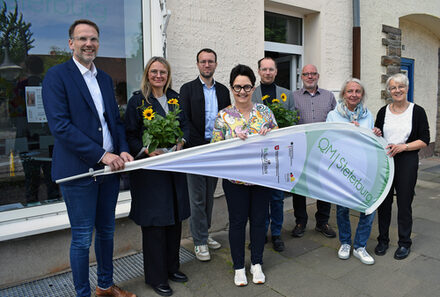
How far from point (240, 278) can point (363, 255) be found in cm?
138

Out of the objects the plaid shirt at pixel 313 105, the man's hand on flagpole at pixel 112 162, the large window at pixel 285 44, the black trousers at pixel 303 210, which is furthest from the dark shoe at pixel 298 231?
the large window at pixel 285 44

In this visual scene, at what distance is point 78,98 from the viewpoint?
260 cm

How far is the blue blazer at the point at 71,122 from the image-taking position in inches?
98.9

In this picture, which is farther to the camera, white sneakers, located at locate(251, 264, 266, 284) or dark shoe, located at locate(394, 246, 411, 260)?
dark shoe, located at locate(394, 246, 411, 260)

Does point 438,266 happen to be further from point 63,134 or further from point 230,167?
point 63,134

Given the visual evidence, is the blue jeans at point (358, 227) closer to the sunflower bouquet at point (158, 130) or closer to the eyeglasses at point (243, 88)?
the eyeglasses at point (243, 88)

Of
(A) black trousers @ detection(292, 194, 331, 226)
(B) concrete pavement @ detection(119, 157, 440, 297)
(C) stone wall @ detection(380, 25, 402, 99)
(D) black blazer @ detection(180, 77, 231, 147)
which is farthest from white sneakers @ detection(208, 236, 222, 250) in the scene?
(C) stone wall @ detection(380, 25, 402, 99)

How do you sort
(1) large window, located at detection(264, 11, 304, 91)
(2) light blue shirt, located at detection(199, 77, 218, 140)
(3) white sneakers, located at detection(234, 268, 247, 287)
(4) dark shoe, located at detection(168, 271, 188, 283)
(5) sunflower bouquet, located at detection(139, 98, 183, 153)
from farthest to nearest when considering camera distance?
1. (1) large window, located at detection(264, 11, 304, 91)
2. (2) light blue shirt, located at detection(199, 77, 218, 140)
3. (4) dark shoe, located at detection(168, 271, 188, 283)
4. (3) white sneakers, located at detection(234, 268, 247, 287)
5. (5) sunflower bouquet, located at detection(139, 98, 183, 153)

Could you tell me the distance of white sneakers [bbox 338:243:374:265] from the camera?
144 inches

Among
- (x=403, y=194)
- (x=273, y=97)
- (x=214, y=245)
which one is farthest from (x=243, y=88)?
(x=403, y=194)

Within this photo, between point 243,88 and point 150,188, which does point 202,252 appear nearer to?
point 150,188

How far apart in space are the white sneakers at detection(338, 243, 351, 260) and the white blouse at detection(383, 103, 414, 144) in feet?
3.91

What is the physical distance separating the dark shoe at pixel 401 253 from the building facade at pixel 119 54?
2823 millimetres

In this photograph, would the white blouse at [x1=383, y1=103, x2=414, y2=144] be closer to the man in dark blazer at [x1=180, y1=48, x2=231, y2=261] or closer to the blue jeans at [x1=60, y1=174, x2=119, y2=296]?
the man in dark blazer at [x1=180, y1=48, x2=231, y2=261]
